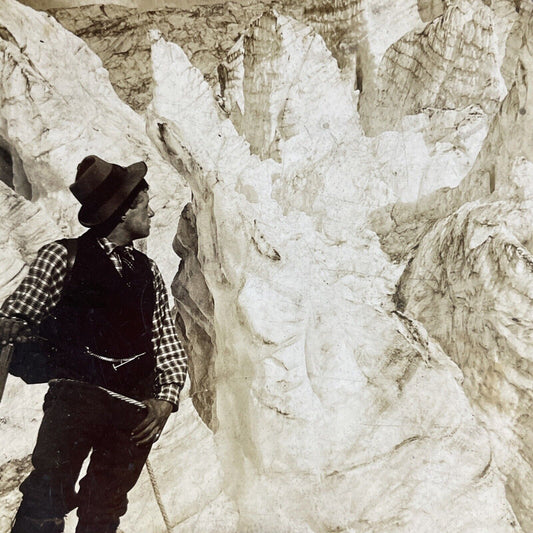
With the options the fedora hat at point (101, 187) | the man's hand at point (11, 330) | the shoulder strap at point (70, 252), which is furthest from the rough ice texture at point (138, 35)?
the man's hand at point (11, 330)

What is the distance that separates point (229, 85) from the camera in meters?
1.90

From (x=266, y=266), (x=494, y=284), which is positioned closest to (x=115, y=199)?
(x=266, y=266)

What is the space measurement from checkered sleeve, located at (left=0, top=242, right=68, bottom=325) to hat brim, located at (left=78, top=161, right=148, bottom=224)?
0.10 metres

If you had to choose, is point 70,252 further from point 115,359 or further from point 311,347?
point 311,347

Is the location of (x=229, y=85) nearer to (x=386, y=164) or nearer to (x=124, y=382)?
(x=386, y=164)

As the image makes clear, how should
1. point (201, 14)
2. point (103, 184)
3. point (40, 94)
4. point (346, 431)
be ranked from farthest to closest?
point (201, 14) < point (40, 94) < point (346, 431) < point (103, 184)

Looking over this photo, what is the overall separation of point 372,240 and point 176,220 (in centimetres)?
62

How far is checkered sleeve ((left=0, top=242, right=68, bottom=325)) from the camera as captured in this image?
1.33 meters

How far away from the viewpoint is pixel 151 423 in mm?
1479

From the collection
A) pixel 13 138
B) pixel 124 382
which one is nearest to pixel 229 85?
pixel 13 138

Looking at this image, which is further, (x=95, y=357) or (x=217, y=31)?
(x=217, y=31)

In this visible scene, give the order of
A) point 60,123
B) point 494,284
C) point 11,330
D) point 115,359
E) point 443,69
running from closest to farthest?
point 11,330, point 115,359, point 494,284, point 60,123, point 443,69

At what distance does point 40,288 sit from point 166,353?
1.20 feet

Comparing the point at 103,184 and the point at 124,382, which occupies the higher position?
the point at 103,184
